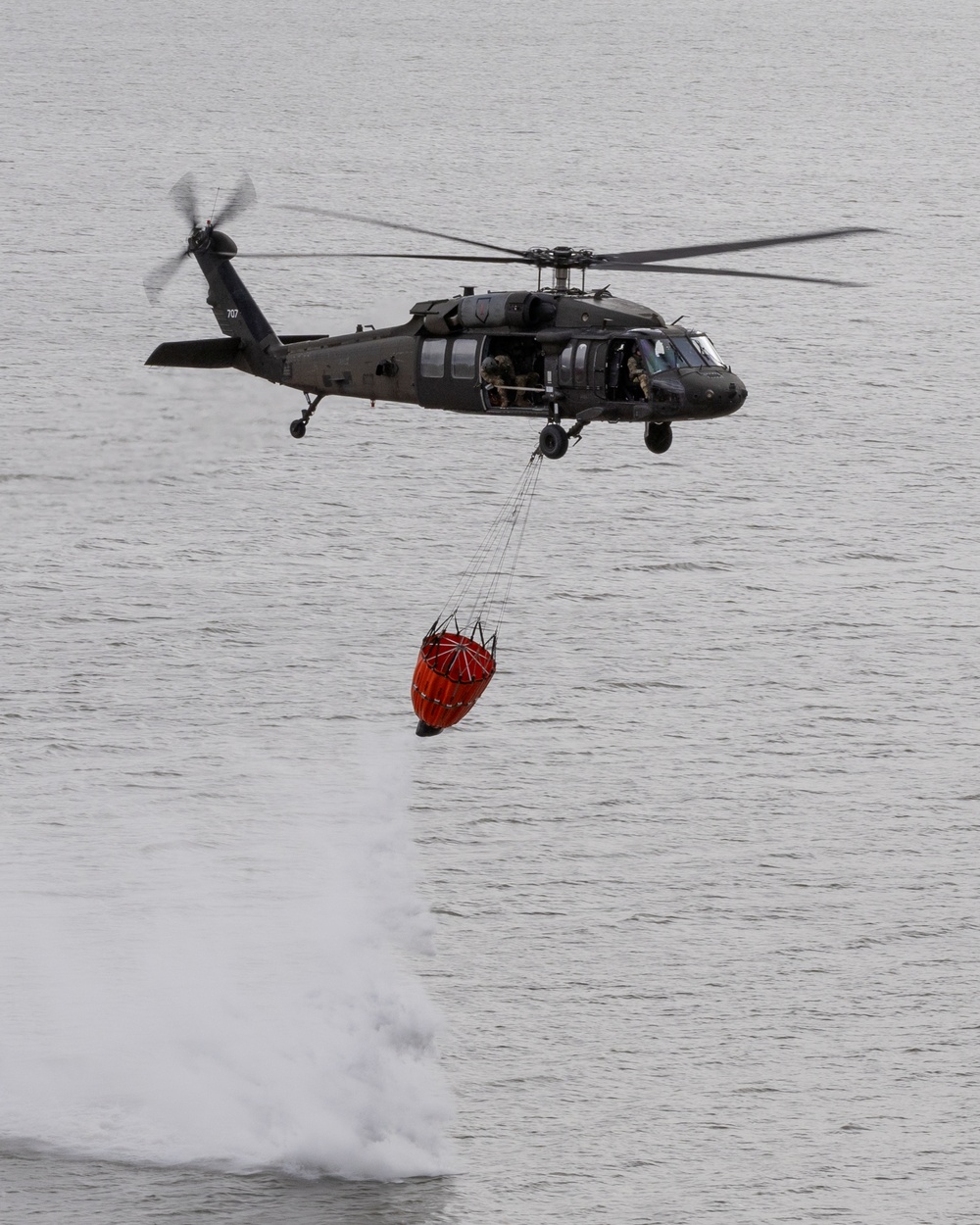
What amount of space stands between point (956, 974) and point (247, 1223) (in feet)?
147

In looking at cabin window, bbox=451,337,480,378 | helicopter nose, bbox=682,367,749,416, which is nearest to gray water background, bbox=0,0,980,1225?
cabin window, bbox=451,337,480,378

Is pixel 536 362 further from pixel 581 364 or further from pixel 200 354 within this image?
pixel 200 354

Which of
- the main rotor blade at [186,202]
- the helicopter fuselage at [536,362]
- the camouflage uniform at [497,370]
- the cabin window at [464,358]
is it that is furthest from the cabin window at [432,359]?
the main rotor blade at [186,202]

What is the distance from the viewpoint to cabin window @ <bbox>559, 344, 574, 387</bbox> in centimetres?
4362

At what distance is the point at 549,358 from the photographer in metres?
44.4

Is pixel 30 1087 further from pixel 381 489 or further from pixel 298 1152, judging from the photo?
pixel 381 489

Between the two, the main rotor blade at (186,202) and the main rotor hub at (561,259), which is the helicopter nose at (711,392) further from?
the main rotor blade at (186,202)

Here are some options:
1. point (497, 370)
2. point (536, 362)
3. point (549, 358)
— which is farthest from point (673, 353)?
point (497, 370)

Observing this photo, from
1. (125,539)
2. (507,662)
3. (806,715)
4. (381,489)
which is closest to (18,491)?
(125,539)

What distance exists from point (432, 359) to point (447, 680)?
11.5 meters

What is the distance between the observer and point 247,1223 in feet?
337

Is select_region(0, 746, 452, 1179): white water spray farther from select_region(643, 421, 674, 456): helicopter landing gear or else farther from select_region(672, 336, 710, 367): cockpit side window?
select_region(672, 336, 710, 367): cockpit side window

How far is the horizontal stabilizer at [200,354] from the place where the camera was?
48906 mm

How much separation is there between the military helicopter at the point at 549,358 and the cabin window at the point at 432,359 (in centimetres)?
4
